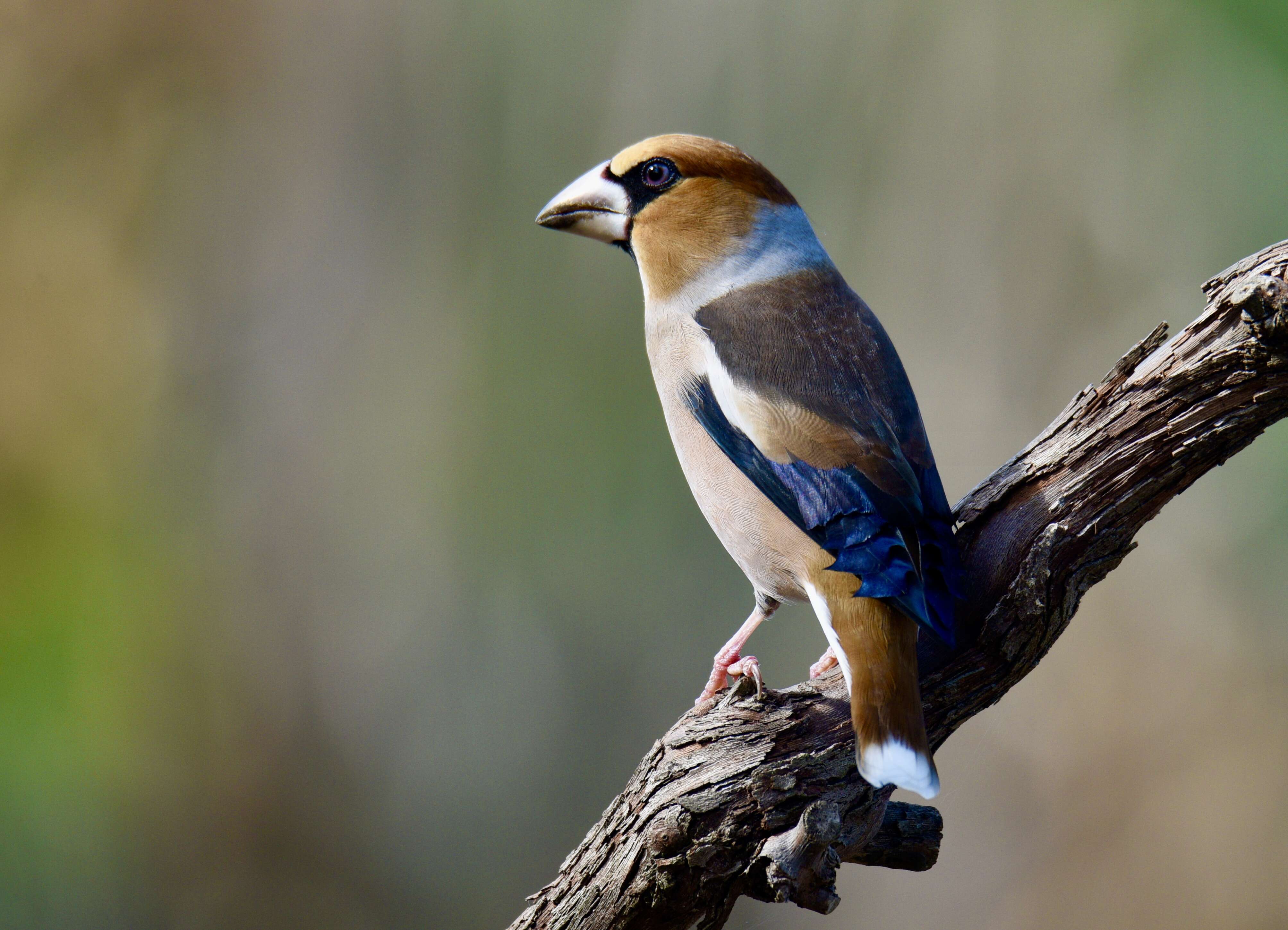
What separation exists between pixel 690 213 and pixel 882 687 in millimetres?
1054

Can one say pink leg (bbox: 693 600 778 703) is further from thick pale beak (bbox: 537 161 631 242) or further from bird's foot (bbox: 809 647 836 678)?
thick pale beak (bbox: 537 161 631 242)

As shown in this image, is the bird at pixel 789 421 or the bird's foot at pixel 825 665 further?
the bird's foot at pixel 825 665

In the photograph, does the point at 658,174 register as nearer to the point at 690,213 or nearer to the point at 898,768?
the point at 690,213

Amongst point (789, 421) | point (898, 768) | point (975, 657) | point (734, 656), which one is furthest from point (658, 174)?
point (898, 768)

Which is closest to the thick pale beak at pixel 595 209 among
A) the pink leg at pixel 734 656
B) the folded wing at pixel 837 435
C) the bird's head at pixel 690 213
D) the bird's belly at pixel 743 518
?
the bird's head at pixel 690 213

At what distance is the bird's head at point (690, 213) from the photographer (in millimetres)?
2104

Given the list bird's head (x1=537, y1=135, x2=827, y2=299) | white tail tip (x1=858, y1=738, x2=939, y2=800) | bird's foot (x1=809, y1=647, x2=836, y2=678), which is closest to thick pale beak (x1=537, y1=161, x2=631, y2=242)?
bird's head (x1=537, y1=135, x2=827, y2=299)

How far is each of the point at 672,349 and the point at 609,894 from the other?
0.97 meters

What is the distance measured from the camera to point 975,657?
1.78 m

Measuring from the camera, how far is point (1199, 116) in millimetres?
4035

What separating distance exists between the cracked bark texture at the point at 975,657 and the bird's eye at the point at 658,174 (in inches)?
35.2

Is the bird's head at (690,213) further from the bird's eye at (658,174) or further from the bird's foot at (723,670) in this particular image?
the bird's foot at (723,670)

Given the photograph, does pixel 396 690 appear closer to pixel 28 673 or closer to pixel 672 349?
pixel 28 673

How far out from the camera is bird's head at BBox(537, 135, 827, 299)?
2.10 m
